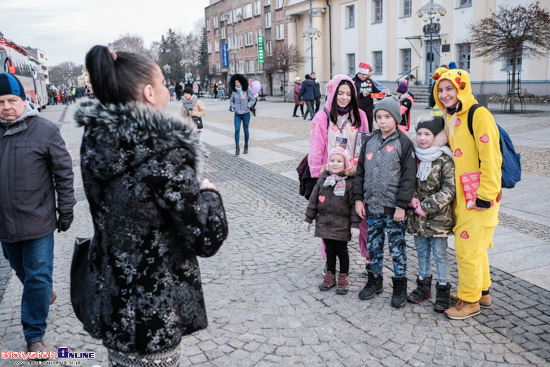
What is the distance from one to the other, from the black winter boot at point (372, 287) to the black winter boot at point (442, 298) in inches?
19.5

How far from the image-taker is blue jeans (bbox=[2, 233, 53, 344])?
3375 mm

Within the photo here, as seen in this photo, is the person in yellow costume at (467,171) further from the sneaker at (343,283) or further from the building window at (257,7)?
the building window at (257,7)

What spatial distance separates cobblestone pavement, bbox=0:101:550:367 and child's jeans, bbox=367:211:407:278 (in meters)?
0.33

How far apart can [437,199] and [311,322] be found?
1.39m

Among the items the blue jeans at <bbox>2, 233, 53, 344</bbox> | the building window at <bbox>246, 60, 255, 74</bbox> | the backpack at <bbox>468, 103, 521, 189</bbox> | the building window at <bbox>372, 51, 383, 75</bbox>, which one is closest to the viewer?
the blue jeans at <bbox>2, 233, 53, 344</bbox>

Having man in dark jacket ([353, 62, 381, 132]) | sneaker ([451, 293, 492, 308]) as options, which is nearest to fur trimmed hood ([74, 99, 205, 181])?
sneaker ([451, 293, 492, 308])

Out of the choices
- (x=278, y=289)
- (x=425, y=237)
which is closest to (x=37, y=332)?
(x=278, y=289)

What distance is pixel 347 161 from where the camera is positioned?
13.9ft

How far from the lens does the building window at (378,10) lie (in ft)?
114

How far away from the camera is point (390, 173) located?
12.8ft

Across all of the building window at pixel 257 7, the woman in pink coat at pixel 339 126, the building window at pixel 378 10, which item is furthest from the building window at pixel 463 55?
the building window at pixel 257 7

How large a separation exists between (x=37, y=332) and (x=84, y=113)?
7.70ft

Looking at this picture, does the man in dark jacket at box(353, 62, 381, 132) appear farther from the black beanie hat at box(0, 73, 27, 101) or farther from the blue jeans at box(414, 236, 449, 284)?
the black beanie hat at box(0, 73, 27, 101)

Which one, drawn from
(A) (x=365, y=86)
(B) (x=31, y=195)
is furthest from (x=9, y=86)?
(A) (x=365, y=86)
